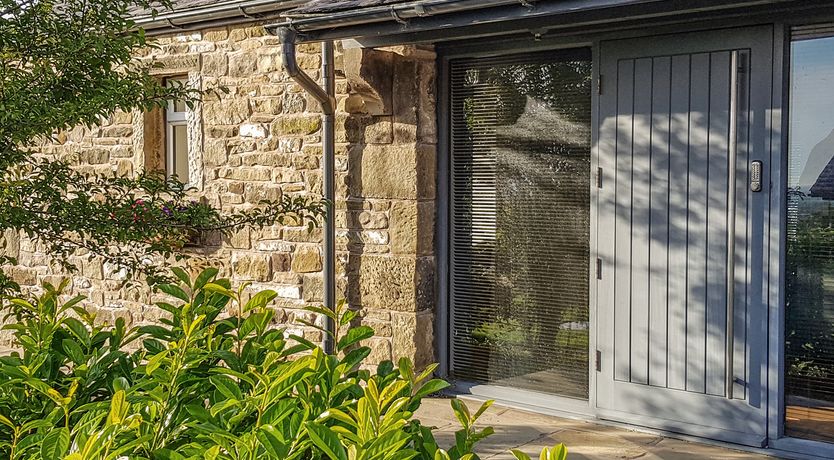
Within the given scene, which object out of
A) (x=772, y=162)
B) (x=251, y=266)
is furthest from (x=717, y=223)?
(x=251, y=266)

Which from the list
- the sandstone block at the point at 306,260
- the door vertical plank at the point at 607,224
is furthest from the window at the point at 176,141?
the door vertical plank at the point at 607,224

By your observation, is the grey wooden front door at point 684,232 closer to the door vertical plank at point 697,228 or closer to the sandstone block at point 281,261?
the door vertical plank at point 697,228

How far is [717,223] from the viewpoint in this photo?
5.47 meters

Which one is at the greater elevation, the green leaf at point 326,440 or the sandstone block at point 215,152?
the sandstone block at point 215,152

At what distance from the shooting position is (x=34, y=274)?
9273mm

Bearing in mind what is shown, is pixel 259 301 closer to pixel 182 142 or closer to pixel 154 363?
pixel 154 363

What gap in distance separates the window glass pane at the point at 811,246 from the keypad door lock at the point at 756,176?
160 millimetres

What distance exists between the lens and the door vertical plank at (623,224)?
5.82 meters

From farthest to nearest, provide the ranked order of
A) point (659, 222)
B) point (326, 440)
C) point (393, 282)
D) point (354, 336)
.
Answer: point (393, 282), point (659, 222), point (354, 336), point (326, 440)

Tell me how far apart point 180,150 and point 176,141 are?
0.10m

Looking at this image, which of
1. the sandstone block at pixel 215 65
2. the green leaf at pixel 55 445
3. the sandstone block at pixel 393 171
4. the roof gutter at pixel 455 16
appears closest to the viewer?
the green leaf at pixel 55 445

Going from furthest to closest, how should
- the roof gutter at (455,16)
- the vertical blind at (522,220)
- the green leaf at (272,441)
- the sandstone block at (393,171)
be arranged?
the sandstone block at (393,171) → the vertical blind at (522,220) → the roof gutter at (455,16) → the green leaf at (272,441)

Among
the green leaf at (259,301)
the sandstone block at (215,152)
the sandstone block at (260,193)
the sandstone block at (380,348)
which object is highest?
the sandstone block at (215,152)

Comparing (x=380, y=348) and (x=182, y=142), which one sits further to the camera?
(x=182, y=142)
